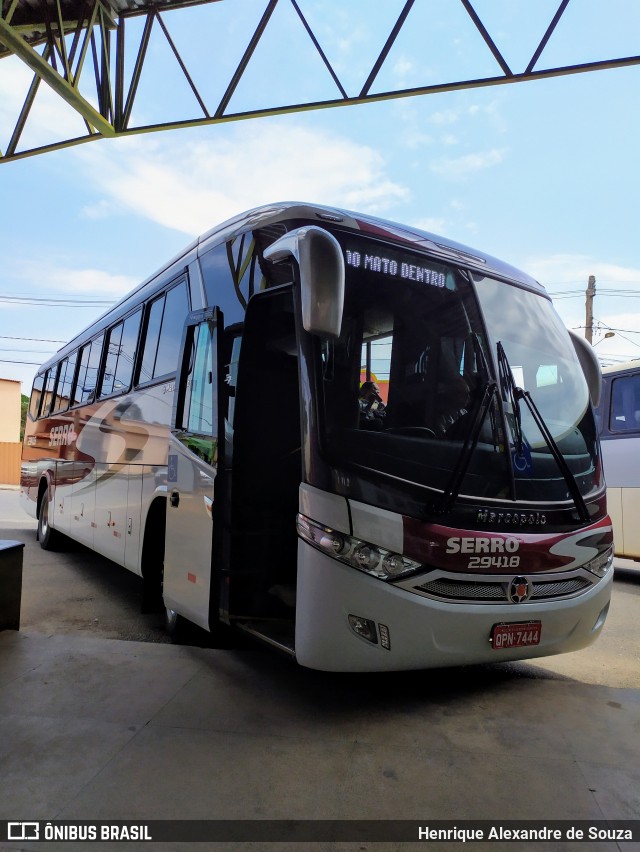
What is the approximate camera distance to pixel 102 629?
5.98 metres

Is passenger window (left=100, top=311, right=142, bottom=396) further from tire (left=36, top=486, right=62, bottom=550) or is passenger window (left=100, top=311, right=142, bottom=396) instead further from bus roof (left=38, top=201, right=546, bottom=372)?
tire (left=36, top=486, right=62, bottom=550)

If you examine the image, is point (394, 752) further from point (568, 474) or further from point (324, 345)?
point (324, 345)

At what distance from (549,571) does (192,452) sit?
8.48 ft

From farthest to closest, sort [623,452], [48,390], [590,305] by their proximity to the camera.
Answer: [590,305] → [48,390] → [623,452]

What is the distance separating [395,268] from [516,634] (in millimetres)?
2339

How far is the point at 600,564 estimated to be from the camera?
13.9 ft

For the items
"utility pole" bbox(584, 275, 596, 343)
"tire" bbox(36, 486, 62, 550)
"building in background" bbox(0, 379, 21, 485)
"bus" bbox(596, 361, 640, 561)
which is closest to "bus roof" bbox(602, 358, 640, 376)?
"bus" bbox(596, 361, 640, 561)

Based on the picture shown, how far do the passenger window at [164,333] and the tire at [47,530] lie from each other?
483 cm

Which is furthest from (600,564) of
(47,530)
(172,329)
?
(47,530)

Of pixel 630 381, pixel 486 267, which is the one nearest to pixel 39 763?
pixel 486 267

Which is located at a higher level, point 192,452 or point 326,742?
point 192,452

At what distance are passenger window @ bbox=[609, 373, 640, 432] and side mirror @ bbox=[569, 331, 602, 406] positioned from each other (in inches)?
156

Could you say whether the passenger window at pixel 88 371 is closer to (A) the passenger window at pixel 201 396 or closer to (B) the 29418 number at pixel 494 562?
(A) the passenger window at pixel 201 396

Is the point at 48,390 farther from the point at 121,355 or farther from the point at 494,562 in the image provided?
the point at 494,562
